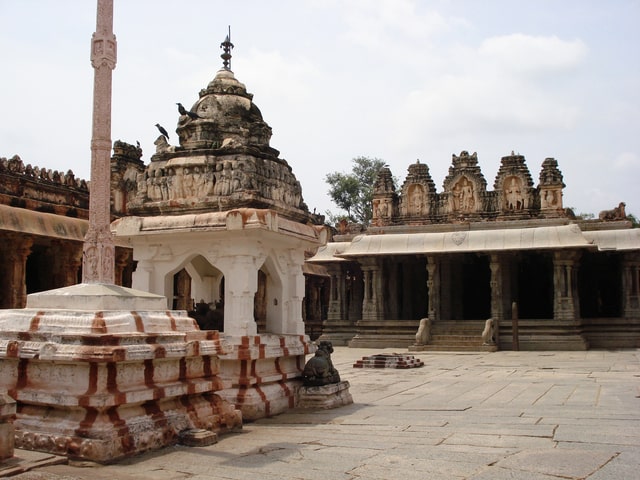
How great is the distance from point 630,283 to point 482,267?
6.44 meters

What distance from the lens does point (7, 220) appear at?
18.5 metres

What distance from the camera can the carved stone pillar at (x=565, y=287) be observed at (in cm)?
2300

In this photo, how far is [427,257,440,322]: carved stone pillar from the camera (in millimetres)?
25172

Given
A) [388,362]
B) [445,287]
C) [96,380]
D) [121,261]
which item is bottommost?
[388,362]

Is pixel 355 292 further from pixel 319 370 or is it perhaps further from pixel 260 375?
pixel 260 375

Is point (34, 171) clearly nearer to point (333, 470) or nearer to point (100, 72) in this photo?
point (100, 72)

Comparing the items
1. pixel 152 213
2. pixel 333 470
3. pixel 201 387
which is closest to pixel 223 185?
pixel 152 213

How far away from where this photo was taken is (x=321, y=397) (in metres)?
8.40

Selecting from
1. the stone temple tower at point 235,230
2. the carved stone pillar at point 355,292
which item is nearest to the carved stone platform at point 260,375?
the stone temple tower at point 235,230

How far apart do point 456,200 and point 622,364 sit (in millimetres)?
12965

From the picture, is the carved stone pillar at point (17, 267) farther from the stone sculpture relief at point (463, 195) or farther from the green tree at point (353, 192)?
the green tree at point (353, 192)

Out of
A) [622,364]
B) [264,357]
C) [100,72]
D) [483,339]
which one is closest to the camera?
[100,72]

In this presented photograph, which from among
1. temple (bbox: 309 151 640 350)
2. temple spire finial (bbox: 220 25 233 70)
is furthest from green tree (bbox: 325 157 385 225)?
temple spire finial (bbox: 220 25 233 70)

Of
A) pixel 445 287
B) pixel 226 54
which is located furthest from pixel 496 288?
pixel 226 54
